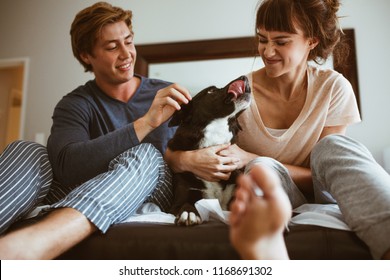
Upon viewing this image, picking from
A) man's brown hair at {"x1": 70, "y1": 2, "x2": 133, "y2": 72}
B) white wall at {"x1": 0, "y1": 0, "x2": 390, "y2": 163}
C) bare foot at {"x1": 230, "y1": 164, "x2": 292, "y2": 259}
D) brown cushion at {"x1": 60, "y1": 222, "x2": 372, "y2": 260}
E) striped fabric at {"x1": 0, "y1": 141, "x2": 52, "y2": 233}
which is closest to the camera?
bare foot at {"x1": 230, "y1": 164, "x2": 292, "y2": 259}

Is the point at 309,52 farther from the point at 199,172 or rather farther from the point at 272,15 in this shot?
the point at 199,172

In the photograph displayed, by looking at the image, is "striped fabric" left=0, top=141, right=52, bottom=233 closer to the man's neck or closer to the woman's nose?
the man's neck

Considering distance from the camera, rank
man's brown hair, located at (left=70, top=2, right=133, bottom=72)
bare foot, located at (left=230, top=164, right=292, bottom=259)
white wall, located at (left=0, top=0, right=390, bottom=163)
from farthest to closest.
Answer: white wall, located at (left=0, top=0, right=390, bottom=163) < man's brown hair, located at (left=70, top=2, right=133, bottom=72) < bare foot, located at (left=230, top=164, right=292, bottom=259)

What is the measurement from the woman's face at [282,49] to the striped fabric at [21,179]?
67 centimetres

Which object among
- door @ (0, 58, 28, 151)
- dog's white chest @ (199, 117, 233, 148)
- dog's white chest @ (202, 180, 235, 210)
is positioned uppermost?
dog's white chest @ (199, 117, 233, 148)

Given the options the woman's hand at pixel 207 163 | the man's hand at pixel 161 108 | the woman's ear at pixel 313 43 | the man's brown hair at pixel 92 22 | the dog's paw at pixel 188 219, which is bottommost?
the dog's paw at pixel 188 219

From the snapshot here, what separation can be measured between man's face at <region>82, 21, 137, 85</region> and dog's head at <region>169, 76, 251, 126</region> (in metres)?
0.31

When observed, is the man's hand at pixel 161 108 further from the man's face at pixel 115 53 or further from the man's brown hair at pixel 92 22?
the man's brown hair at pixel 92 22

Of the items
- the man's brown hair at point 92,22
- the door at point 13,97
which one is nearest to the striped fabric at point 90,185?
the man's brown hair at point 92,22

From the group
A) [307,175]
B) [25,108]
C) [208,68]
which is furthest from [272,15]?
[25,108]

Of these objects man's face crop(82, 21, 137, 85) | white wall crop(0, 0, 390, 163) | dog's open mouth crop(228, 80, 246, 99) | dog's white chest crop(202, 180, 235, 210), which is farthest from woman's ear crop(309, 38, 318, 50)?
white wall crop(0, 0, 390, 163)

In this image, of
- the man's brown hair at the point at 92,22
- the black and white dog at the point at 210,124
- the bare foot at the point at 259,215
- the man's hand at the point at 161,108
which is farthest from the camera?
the man's brown hair at the point at 92,22

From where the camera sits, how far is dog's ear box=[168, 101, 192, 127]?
1004 mm

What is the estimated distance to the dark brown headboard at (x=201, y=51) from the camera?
5.44 feet
